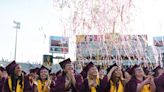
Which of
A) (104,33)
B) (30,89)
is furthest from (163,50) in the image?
(30,89)

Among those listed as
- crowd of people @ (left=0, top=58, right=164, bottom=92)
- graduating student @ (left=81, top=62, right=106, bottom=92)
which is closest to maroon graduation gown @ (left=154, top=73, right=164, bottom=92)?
crowd of people @ (left=0, top=58, right=164, bottom=92)

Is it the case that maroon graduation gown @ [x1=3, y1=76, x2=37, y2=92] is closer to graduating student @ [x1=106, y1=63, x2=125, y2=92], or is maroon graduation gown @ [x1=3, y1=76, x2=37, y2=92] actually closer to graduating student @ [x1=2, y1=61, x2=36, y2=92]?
graduating student @ [x1=2, y1=61, x2=36, y2=92]

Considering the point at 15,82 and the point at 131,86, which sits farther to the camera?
the point at 15,82

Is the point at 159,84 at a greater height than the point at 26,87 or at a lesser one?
greater

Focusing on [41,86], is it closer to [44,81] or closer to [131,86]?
[44,81]

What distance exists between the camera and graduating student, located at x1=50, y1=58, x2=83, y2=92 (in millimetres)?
8844

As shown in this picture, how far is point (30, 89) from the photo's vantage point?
10.7m

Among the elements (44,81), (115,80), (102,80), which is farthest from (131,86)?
(44,81)

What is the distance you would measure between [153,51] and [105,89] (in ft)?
110

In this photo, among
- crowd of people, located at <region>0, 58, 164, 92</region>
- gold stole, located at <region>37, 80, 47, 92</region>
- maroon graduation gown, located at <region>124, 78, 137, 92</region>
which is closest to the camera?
crowd of people, located at <region>0, 58, 164, 92</region>

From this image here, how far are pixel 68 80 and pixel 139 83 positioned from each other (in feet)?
4.48

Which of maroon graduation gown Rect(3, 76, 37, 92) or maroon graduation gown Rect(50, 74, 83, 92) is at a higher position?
maroon graduation gown Rect(50, 74, 83, 92)

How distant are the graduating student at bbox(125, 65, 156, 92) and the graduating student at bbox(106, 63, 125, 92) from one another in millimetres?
223

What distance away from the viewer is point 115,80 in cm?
920
